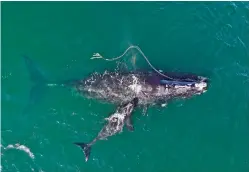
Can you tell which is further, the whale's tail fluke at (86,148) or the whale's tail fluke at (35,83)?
the whale's tail fluke at (35,83)

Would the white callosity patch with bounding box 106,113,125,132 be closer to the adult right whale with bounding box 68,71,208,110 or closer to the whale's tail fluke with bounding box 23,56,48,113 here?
the adult right whale with bounding box 68,71,208,110

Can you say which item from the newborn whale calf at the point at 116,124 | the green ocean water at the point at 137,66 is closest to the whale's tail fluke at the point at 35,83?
the green ocean water at the point at 137,66

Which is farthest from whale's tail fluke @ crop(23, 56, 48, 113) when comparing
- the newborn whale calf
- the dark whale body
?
the newborn whale calf

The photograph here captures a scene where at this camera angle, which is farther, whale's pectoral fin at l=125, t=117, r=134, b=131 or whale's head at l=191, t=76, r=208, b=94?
whale's head at l=191, t=76, r=208, b=94

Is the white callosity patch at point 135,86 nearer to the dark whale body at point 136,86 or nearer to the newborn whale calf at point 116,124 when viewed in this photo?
the dark whale body at point 136,86

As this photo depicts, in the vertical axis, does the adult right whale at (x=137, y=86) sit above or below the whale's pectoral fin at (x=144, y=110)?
above

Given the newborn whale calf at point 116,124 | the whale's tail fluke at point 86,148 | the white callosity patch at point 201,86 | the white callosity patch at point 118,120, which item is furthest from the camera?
the white callosity patch at point 201,86

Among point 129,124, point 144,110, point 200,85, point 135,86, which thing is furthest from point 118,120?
point 200,85

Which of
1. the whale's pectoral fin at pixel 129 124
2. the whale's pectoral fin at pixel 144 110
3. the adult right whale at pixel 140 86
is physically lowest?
the whale's pectoral fin at pixel 129 124
